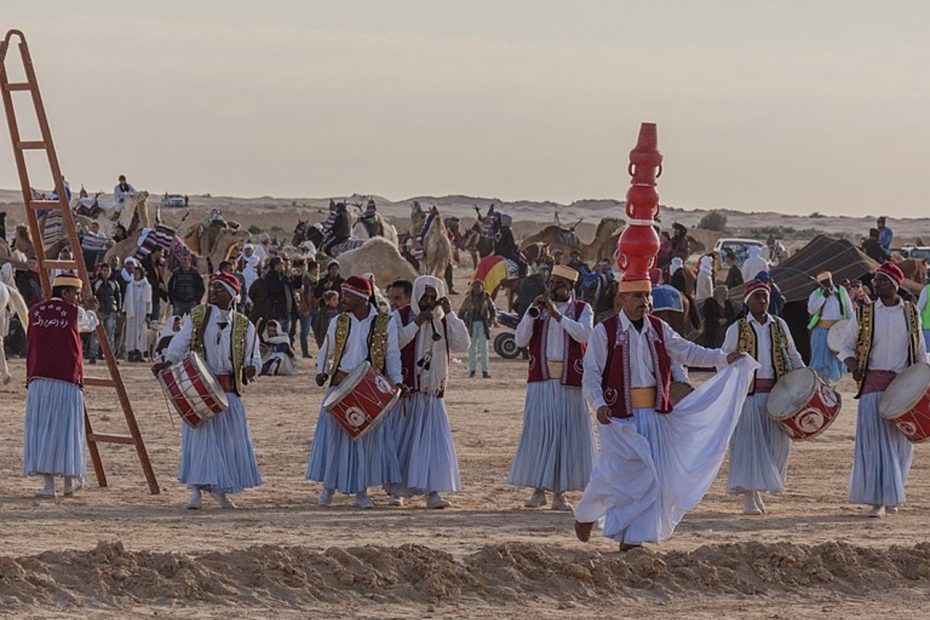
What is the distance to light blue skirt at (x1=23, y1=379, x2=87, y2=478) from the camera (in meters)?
13.8

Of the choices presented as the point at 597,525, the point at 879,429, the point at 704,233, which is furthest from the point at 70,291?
the point at 704,233

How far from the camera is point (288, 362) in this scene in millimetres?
26297

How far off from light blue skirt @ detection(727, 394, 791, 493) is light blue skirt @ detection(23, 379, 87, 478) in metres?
4.55

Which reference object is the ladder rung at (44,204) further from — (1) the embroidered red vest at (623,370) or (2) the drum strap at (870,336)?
(2) the drum strap at (870,336)

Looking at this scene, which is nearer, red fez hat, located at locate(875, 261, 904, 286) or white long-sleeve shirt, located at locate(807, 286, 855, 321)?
red fez hat, located at locate(875, 261, 904, 286)

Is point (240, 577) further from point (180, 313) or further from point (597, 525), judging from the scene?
point (180, 313)

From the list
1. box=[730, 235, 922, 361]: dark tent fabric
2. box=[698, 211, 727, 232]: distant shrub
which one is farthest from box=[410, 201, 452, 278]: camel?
box=[698, 211, 727, 232]: distant shrub

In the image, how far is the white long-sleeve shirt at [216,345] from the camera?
13.6 meters

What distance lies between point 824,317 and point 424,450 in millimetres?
11864

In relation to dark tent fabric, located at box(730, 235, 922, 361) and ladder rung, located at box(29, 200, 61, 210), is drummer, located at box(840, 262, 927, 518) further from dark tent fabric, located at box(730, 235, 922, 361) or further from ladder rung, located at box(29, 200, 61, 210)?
dark tent fabric, located at box(730, 235, 922, 361)

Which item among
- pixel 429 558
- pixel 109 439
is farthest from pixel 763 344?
pixel 109 439

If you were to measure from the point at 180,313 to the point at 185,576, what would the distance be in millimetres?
17149

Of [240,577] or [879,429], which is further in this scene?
[879,429]

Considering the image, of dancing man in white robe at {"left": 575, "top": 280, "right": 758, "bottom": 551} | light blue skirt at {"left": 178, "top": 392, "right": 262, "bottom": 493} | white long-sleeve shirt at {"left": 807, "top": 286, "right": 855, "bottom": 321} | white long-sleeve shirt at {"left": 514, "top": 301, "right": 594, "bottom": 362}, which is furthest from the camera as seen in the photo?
white long-sleeve shirt at {"left": 807, "top": 286, "right": 855, "bottom": 321}
